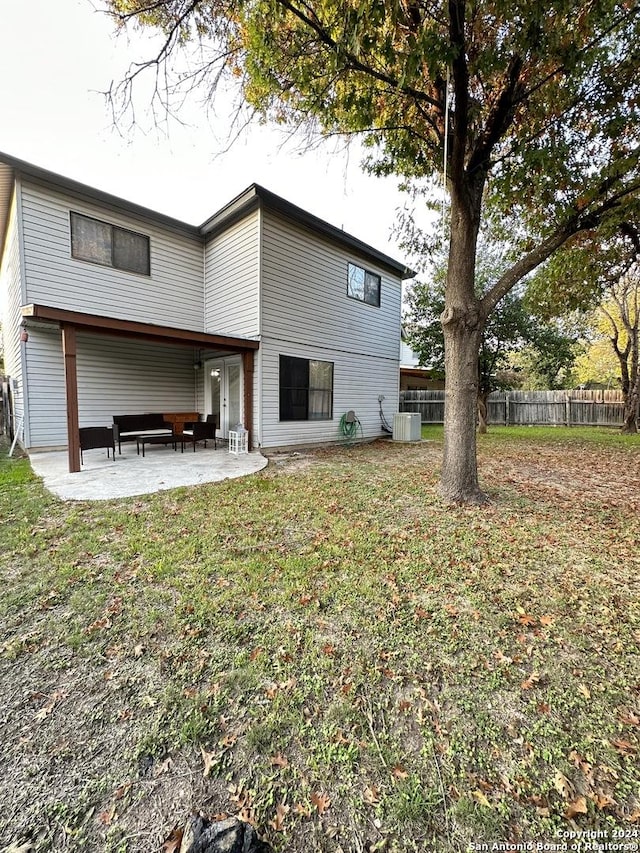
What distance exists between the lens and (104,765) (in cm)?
149

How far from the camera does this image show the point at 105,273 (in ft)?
27.2

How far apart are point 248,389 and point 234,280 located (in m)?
2.86

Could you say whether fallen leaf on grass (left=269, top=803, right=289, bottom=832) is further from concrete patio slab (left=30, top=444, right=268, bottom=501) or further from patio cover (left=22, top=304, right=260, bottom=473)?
Answer: patio cover (left=22, top=304, right=260, bottom=473)

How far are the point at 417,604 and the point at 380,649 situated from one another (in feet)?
1.89

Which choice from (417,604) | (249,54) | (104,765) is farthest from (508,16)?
(104,765)

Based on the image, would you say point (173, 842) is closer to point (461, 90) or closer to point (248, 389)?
point (461, 90)

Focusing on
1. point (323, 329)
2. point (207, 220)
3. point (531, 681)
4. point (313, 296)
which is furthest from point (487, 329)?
point (531, 681)

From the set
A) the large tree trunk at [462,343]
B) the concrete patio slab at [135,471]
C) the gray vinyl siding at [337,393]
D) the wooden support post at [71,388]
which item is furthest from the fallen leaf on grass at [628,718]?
the gray vinyl siding at [337,393]

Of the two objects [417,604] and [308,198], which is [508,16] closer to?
[417,604]

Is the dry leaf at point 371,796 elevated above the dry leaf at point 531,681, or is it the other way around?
the dry leaf at point 531,681

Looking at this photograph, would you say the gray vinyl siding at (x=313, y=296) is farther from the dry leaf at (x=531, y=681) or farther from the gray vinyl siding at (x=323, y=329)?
the dry leaf at (x=531, y=681)

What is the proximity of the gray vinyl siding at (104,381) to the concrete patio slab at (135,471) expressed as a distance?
2.66ft

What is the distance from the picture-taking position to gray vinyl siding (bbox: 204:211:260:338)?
835 cm

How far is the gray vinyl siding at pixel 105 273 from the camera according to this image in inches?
290
